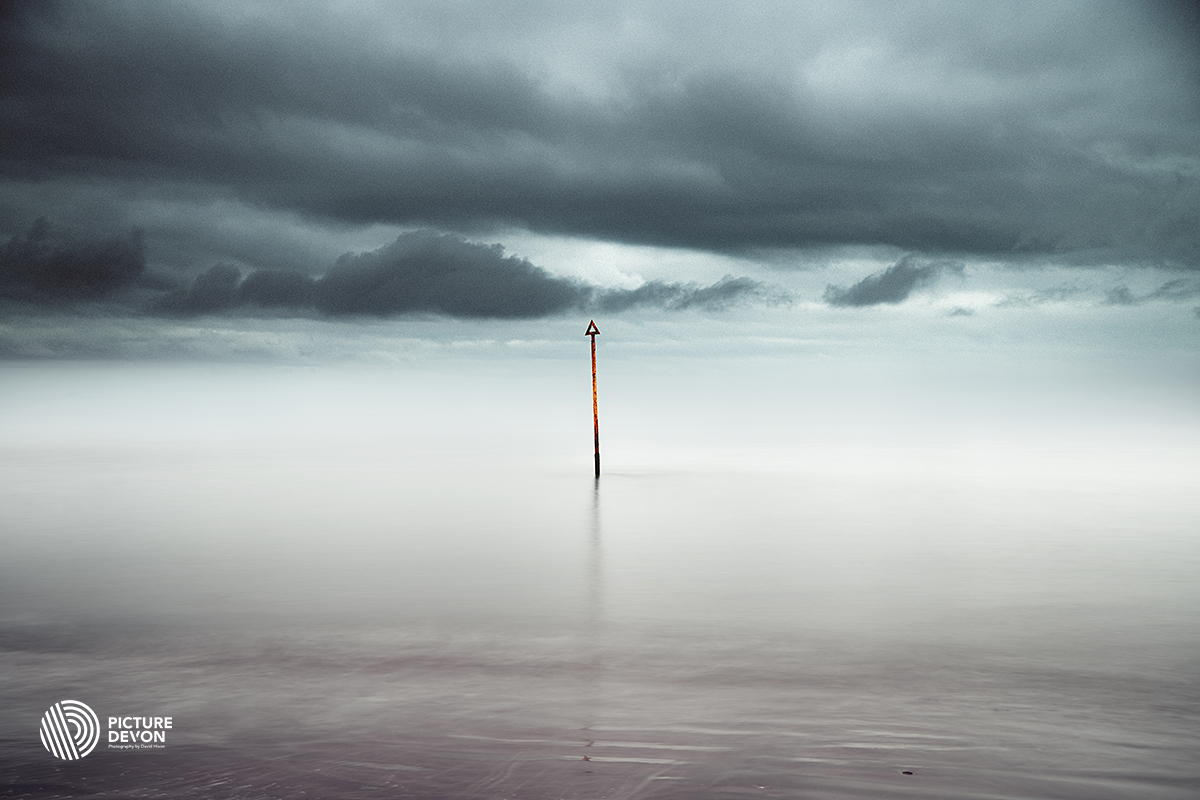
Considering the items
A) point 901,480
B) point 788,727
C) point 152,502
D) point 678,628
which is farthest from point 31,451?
point 788,727

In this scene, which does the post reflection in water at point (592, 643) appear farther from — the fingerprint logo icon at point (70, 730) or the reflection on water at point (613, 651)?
the fingerprint logo icon at point (70, 730)

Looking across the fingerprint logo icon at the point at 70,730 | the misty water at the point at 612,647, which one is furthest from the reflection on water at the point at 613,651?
the fingerprint logo icon at the point at 70,730

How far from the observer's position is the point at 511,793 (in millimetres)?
11219

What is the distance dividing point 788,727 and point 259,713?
8.02 metres

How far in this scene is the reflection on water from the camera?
1216cm

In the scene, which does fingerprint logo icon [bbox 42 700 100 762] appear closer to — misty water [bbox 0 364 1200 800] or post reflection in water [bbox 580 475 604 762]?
misty water [bbox 0 364 1200 800]

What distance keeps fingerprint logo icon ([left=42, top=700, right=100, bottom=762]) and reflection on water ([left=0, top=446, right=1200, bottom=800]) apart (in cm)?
23

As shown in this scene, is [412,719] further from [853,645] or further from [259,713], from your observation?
[853,645]

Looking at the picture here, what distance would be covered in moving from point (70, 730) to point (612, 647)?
1078cm

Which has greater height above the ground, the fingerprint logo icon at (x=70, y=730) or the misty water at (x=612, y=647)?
the fingerprint logo icon at (x=70, y=730)

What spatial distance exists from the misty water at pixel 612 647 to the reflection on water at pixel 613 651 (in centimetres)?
9

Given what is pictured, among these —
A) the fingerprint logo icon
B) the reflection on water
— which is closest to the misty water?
the reflection on water

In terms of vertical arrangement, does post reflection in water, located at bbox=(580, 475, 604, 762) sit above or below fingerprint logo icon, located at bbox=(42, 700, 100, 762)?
below

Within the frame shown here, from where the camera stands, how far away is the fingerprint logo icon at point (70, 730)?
12.8m
